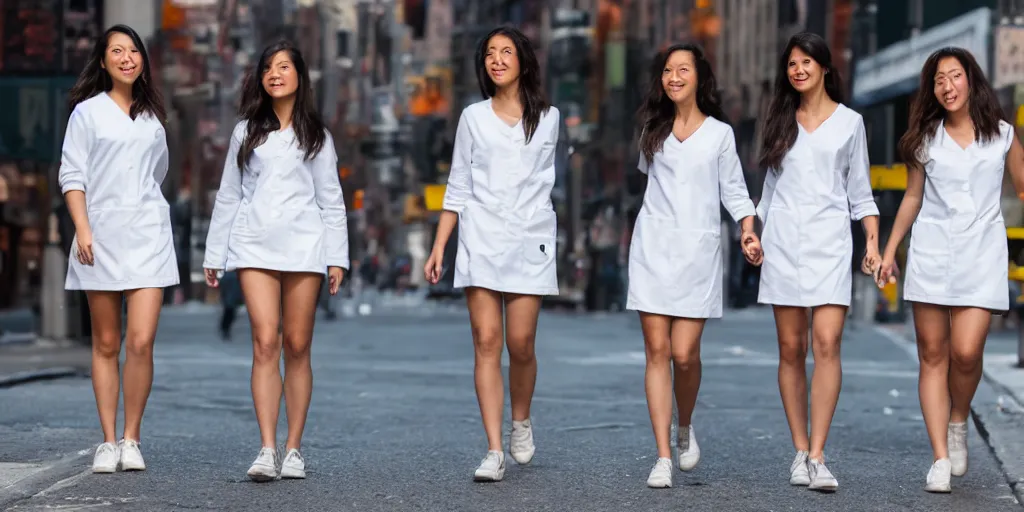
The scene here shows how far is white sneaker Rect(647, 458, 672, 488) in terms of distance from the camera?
7.51 meters

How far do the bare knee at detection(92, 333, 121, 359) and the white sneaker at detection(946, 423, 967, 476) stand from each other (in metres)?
3.66

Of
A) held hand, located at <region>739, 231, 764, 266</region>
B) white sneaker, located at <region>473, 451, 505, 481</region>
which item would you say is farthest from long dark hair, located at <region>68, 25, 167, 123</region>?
held hand, located at <region>739, 231, 764, 266</region>

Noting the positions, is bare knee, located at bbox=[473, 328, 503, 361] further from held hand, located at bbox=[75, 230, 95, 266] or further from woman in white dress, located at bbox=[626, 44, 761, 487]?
held hand, located at bbox=[75, 230, 95, 266]

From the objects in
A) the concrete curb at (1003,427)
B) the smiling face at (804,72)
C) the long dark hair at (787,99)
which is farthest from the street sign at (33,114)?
the smiling face at (804,72)

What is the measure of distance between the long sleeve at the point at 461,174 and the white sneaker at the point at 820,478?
1865 mm

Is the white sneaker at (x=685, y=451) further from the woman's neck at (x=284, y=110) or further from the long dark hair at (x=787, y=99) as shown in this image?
the woman's neck at (x=284, y=110)

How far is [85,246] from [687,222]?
2.56 m

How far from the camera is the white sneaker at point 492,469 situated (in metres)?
7.68

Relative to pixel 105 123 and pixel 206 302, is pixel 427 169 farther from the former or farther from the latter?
pixel 105 123

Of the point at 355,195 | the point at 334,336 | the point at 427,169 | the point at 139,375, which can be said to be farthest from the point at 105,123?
the point at 427,169

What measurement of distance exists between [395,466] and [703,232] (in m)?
1.95

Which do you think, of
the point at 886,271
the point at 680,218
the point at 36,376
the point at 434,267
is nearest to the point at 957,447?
the point at 886,271

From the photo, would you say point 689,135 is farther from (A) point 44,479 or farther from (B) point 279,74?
(A) point 44,479

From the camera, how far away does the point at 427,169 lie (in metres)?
112
